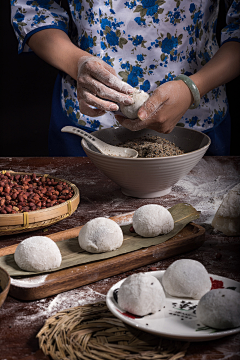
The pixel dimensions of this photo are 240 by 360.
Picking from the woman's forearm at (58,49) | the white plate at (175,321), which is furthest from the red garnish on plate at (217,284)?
the woman's forearm at (58,49)

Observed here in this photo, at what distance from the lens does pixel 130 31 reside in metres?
1.78

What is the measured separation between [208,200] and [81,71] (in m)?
0.76

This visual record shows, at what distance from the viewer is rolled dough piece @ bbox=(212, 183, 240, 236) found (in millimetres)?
1112

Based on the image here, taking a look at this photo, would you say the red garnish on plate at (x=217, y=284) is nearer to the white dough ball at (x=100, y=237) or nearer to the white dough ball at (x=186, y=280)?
the white dough ball at (x=186, y=280)

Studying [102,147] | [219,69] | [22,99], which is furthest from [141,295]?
[22,99]

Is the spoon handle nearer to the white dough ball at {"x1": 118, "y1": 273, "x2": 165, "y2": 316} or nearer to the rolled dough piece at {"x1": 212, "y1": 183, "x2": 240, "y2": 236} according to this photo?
the rolled dough piece at {"x1": 212, "y1": 183, "x2": 240, "y2": 236}

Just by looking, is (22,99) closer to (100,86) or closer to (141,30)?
(141,30)

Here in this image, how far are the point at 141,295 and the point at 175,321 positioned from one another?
0.26 feet

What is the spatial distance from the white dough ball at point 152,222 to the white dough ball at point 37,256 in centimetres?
26

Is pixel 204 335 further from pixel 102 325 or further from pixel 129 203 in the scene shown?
pixel 129 203

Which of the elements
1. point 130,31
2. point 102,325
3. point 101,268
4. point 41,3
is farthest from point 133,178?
point 41,3

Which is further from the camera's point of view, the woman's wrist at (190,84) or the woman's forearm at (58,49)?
the woman's forearm at (58,49)

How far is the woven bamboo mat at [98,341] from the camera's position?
645 millimetres

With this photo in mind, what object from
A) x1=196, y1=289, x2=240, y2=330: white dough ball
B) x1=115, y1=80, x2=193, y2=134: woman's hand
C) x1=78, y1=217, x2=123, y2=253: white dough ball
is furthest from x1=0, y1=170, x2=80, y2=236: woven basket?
x1=196, y1=289, x2=240, y2=330: white dough ball
